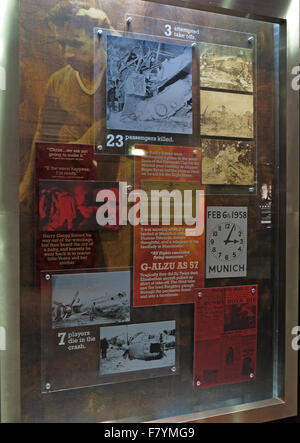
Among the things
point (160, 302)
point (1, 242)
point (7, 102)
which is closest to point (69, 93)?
point (7, 102)

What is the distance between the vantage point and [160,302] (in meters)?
1.67

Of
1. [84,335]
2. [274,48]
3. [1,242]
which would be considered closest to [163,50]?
[274,48]

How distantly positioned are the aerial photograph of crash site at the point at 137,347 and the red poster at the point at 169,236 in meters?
0.11

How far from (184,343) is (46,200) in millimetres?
848

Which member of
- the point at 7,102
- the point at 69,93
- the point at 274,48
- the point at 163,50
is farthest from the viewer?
the point at 274,48

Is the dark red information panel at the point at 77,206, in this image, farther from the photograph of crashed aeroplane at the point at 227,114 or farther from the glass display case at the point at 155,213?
the photograph of crashed aeroplane at the point at 227,114

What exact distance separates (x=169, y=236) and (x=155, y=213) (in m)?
0.12

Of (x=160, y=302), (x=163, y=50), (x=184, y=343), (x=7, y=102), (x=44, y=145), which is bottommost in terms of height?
(x=184, y=343)

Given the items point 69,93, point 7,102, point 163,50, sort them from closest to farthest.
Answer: point 7,102
point 69,93
point 163,50

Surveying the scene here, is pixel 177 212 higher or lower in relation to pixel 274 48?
lower

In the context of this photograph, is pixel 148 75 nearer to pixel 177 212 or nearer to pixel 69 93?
pixel 69 93

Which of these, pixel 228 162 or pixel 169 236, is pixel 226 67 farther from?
pixel 169 236

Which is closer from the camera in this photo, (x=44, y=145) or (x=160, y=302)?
(x=44, y=145)

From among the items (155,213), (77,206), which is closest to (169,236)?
(155,213)
